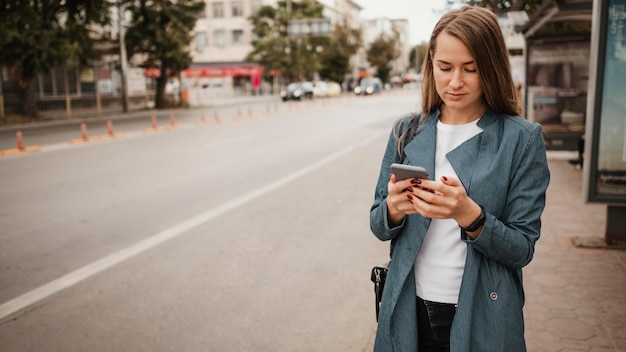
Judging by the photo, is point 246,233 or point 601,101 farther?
point 246,233

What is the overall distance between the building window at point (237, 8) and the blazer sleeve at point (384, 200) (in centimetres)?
6866

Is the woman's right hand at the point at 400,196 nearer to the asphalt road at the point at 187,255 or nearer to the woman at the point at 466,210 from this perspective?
the woman at the point at 466,210

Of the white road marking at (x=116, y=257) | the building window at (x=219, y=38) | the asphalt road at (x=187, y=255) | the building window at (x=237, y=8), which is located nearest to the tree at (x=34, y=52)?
the asphalt road at (x=187, y=255)

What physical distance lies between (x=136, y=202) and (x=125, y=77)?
2280cm

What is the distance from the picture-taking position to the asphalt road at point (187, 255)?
4133 millimetres

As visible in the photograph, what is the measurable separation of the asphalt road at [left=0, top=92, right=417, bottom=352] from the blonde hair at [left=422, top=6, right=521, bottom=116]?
2.48 metres

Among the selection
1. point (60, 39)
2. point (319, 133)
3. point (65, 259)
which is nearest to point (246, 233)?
point (65, 259)

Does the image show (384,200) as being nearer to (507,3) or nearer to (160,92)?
(507,3)

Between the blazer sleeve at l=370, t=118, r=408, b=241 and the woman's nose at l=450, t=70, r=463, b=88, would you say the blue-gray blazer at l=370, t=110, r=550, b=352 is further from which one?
the woman's nose at l=450, t=70, r=463, b=88

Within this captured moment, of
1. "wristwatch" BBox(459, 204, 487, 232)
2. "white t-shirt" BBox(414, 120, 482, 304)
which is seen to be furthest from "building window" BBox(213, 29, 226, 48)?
"wristwatch" BBox(459, 204, 487, 232)

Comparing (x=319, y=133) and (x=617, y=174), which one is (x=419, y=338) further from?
(x=319, y=133)

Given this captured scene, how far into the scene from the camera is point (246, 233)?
6688 mm

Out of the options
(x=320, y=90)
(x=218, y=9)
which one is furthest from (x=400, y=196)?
(x=218, y=9)

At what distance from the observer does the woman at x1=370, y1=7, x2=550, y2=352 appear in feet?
5.63
